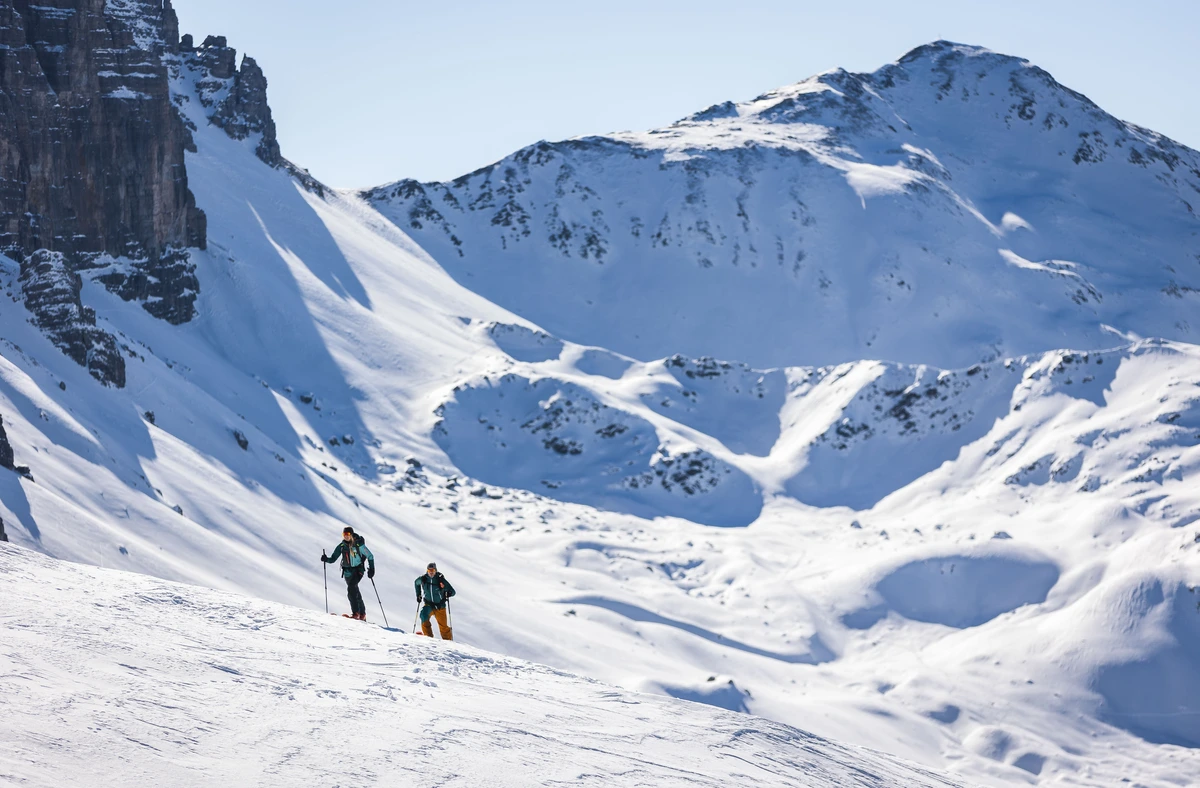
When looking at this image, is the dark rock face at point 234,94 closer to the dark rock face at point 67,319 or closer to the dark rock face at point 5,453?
→ the dark rock face at point 67,319

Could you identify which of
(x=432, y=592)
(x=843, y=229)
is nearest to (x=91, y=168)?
(x=432, y=592)

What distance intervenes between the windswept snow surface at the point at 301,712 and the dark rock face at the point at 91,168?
75.3 feet

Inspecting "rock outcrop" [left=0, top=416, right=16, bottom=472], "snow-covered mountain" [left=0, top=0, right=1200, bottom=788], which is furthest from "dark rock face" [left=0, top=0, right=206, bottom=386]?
"rock outcrop" [left=0, top=416, right=16, bottom=472]

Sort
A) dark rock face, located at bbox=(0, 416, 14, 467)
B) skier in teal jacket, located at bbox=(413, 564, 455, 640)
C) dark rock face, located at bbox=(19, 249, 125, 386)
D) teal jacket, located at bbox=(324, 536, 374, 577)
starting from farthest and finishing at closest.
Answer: dark rock face, located at bbox=(19, 249, 125, 386)
dark rock face, located at bbox=(0, 416, 14, 467)
skier in teal jacket, located at bbox=(413, 564, 455, 640)
teal jacket, located at bbox=(324, 536, 374, 577)

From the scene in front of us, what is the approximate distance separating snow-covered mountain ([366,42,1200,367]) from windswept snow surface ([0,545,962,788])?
55.6m

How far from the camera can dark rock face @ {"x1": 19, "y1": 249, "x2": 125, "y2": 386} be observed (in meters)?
35.2

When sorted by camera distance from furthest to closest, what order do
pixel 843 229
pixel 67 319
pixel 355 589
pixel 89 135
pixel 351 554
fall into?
pixel 843 229
pixel 89 135
pixel 67 319
pixel 355 589
pixel 351 554

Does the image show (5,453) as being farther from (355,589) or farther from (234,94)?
(234,94)

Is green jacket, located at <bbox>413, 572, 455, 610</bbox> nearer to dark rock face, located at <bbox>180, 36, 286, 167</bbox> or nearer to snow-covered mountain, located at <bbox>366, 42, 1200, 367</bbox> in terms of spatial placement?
snow-covered mountain, located at <bbox>366, 42, 1200, 367</bbox>

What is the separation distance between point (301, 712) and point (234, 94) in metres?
74.5

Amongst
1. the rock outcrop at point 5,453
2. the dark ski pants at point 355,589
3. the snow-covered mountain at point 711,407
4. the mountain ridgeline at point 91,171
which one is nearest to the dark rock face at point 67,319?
the mountain ridgeline at point 91,171

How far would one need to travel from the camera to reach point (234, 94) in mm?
78812

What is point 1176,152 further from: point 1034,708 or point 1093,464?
point 1034,708

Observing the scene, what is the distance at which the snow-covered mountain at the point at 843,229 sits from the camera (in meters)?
73.9
